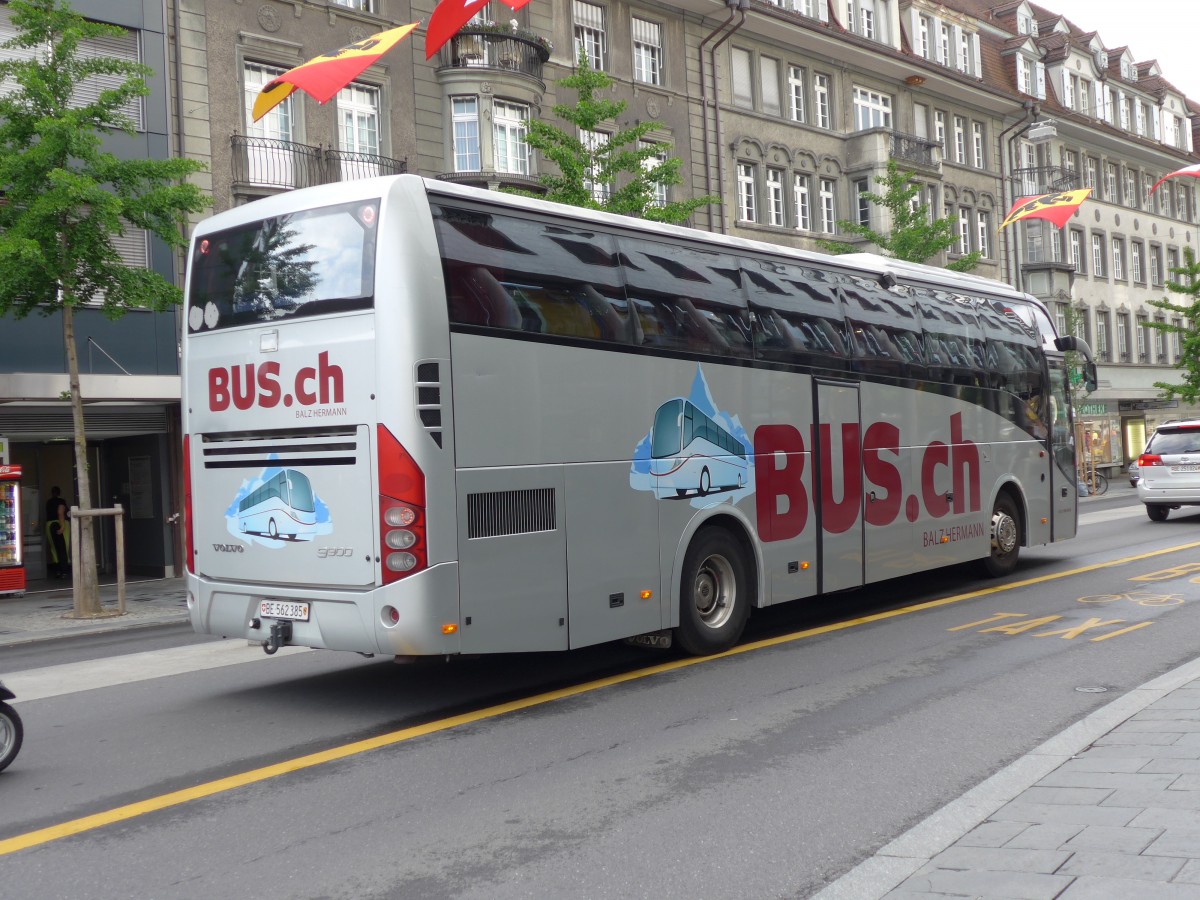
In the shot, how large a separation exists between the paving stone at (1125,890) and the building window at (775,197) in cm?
3076

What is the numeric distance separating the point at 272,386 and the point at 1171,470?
65.4 ft

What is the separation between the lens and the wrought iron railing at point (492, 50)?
2573 centimetres

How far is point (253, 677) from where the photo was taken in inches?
375

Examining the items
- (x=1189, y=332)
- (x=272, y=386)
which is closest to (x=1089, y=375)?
(x=272, y=386)

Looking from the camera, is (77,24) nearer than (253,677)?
No

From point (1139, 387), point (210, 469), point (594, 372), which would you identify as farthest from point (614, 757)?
point (1139, 387)

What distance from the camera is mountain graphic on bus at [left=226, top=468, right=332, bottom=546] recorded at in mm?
7852

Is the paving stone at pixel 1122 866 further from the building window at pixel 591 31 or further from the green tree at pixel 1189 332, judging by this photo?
the green tree at pixel 1189 332

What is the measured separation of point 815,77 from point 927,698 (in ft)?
101

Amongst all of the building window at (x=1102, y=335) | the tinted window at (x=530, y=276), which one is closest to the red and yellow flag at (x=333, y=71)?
the tinted window at (x=530, y=276)

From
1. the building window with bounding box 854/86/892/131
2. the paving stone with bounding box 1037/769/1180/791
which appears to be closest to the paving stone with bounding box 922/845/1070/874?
the paving stone with bounding box 1037/769/1180/791

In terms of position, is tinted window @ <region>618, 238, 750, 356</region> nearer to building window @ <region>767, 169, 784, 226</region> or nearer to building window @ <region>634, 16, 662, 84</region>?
building window @ <region>634, 16, 662, 84</region>

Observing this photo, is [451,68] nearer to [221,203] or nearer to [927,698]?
[221,203]

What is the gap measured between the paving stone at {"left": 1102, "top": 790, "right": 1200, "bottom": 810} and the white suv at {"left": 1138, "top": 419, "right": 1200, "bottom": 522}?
19.6m
